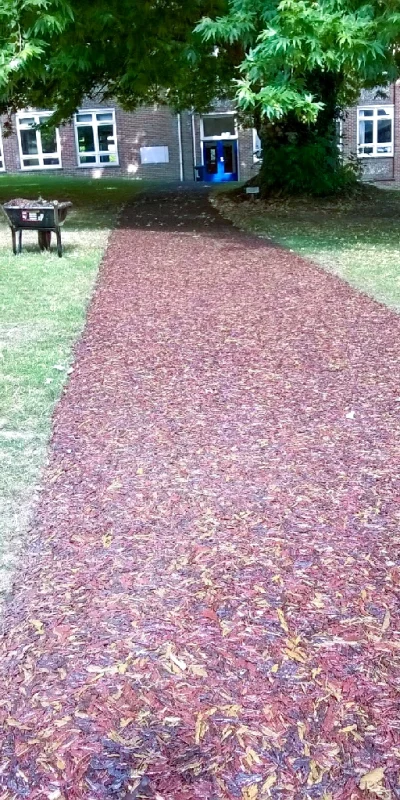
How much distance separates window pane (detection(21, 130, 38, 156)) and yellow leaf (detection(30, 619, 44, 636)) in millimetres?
41169

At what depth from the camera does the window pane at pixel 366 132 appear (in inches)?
1581

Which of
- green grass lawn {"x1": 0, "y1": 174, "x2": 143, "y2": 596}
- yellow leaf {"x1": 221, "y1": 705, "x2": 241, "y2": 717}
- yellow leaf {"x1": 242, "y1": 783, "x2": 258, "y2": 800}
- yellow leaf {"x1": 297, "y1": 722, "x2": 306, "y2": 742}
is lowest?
yellow leaf {"x1": 242, "y1": 783, "x2": 258, "y2": 800}

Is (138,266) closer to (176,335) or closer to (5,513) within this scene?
(176,335)

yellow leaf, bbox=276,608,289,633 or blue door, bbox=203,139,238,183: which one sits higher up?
blue door, bbox=203,139,238,183

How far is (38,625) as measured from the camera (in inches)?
124

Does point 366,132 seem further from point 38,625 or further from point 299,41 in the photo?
point 38,625

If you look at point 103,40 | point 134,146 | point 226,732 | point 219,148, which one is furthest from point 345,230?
point 134,146

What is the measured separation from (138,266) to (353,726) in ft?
34.4

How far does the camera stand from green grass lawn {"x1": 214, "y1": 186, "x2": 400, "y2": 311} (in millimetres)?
11328

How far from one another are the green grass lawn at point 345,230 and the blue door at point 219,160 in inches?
661

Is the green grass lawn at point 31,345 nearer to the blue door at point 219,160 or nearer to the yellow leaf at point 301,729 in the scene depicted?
the yellow leaf at point 301,729

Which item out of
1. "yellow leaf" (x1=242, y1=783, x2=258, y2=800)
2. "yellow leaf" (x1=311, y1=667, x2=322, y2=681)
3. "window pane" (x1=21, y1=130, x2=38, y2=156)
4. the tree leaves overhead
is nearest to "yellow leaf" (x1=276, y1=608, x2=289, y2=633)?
"yellow leaf" (x1=311, y1=667, x2=322, y2=681)

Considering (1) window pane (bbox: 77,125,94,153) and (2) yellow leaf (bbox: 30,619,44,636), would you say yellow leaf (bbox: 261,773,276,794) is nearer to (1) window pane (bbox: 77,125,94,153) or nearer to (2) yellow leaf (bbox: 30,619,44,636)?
(2) yellow leaf (bbox: 30,619,44,636)

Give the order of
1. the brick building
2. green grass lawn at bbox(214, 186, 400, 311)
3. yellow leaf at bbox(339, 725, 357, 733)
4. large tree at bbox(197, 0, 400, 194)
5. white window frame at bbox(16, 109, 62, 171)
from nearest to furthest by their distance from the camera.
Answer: yellow leaf at bbox(339, 725, 357, 733) < green grass lawn at bbox(214, 186, 400, 311) < large tree at bbox(197, 0, 400, 194) < the brick building < white window frame at bbox(16, 109, 62, 171)
